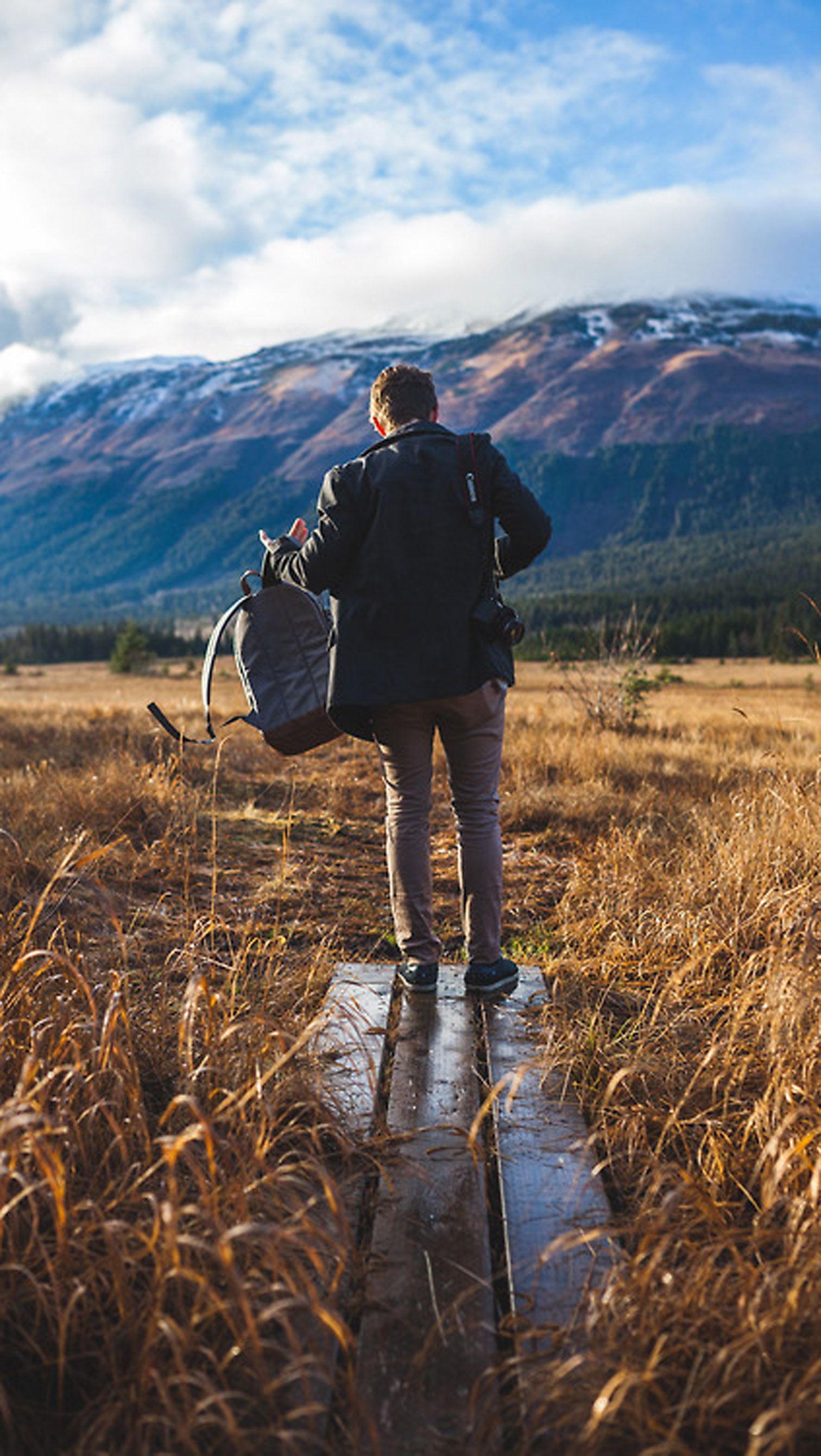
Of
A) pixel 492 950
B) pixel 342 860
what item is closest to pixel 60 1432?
pixel 492 950

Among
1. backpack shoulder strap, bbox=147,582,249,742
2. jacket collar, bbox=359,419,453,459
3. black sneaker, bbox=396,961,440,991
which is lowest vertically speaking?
black sneaker, bbox=396,961,440,991

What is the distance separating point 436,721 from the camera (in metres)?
3.83

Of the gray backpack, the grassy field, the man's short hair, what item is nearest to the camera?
the grassy field

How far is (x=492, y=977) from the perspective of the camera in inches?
147

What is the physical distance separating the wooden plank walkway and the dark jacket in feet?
4.06

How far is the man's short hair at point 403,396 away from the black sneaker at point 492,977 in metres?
2.15

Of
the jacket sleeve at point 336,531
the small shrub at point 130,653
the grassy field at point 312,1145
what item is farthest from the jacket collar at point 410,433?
the small shrub at point 130,653

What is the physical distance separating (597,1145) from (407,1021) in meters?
0.96

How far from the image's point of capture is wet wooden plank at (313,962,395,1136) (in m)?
2.74

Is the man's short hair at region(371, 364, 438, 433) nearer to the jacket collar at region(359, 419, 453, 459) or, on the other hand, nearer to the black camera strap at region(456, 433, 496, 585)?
the jacket collar at region(359, 419, 453, 459)

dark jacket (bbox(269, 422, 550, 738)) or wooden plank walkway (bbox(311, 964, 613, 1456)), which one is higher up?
dark jacket (bbox(269, 422, 550, 738))

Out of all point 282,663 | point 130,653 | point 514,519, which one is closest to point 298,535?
point 282,663

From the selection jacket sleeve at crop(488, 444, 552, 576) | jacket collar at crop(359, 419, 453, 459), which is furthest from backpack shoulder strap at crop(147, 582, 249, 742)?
jacket sleeve at crop(488, 444, 552, 576)

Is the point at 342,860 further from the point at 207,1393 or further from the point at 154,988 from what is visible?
the point at 207,1393
